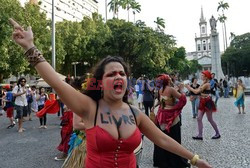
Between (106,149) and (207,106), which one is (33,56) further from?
(207,106)

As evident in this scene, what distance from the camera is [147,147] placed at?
7395 millimetres

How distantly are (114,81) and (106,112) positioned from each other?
0.74ft

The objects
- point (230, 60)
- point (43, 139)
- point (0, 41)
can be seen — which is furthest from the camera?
point (230, 60)

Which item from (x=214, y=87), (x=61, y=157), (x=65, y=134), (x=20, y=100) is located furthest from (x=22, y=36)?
(x=214, y=87)

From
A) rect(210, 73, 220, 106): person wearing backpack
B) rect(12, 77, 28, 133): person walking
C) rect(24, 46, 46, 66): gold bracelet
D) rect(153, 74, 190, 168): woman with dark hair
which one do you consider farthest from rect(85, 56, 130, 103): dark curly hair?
rect(12, 77, 28, 133): person walking

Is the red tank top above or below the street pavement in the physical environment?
above

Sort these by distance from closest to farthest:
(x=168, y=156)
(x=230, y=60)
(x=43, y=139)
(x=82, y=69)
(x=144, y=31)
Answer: (x=168, y=156) < (x=43, y=139) < (x=144, y=31) < (x=82, y=69) < (x=230, y=60)

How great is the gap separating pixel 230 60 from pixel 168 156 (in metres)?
63.9

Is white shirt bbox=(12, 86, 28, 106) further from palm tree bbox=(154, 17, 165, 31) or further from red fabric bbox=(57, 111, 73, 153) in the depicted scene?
palm tree bbox=(154, 17, 165, 31)

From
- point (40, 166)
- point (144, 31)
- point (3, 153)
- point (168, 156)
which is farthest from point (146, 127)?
point (144, 31)

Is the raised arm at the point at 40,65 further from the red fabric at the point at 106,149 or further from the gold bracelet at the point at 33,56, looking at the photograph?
the red fabric at the point at 106,149

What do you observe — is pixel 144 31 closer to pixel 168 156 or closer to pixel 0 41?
pixel 0 41

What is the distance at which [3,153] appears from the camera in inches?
285

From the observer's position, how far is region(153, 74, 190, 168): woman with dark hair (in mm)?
5660
